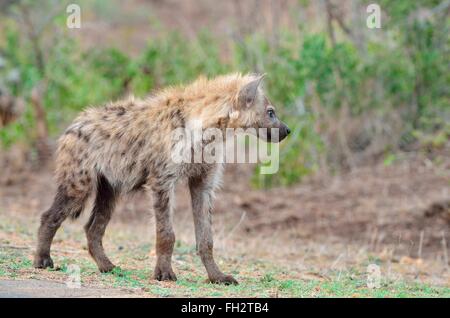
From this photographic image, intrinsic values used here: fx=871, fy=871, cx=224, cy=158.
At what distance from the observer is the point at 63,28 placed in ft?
49.0

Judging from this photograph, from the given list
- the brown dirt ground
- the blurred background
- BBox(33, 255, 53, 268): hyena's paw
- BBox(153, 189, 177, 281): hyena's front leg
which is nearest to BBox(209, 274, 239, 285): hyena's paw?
BBox(153, 189, 177, 281): hyena's front leg

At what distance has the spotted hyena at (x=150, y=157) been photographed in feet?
22.0

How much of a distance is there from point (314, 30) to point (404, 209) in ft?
12.4

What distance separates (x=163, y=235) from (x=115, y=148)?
0.92 meters

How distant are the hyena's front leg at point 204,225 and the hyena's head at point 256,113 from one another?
1.84 ft

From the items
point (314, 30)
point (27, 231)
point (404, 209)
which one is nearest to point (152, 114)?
point (27, 231)

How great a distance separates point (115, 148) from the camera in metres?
7.05

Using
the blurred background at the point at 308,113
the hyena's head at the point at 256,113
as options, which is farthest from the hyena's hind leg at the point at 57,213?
the blurred background at the point at 308,113

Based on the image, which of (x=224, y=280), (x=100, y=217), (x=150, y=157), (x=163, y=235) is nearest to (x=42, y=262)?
(x=100, y=217)

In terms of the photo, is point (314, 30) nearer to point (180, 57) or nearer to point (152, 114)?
point (180, 57)

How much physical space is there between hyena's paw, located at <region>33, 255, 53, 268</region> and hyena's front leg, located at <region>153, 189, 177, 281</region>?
94 centimetres

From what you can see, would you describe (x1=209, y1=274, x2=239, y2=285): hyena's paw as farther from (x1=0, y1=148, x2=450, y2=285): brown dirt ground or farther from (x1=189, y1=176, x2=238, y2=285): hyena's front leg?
(x1=0, y1=148, x2=450, y2=285): brown dirt ground

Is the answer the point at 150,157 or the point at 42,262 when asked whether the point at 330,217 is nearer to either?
the point at 150,157

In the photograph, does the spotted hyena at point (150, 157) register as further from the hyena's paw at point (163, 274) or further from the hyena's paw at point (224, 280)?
the hyena's paw at point (163, 274)
